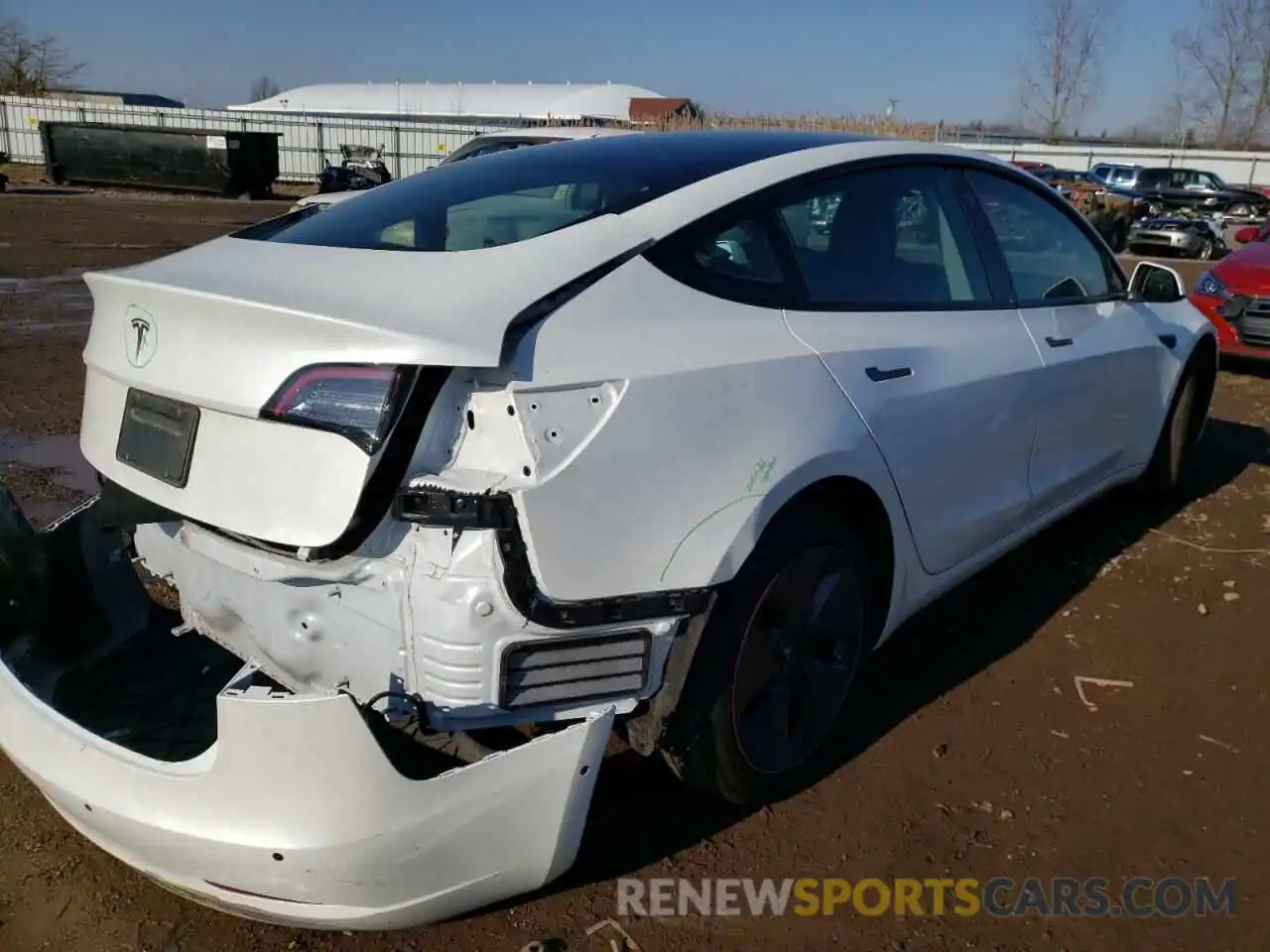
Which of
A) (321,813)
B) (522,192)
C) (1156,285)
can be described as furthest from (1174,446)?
(321,813)

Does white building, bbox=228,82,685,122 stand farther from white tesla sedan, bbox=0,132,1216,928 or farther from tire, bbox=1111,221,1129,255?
white tesla sedan, bbox=0,132,1216,928

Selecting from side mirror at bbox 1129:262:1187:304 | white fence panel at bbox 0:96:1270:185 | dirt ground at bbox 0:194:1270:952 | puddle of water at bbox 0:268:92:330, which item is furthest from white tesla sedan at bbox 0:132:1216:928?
white fence panel at bbox 0:96:1270:185

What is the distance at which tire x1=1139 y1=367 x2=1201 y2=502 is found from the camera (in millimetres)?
4723

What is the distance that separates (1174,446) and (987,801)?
287cm

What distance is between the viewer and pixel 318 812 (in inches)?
70.4

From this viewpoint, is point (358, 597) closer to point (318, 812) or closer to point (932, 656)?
point (318, 812)

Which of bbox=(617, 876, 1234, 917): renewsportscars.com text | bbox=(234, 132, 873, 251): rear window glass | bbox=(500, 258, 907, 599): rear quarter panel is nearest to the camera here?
bbox=(500, 258, 907, 599): rear quarter panel

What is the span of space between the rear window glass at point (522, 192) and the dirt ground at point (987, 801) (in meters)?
1.46

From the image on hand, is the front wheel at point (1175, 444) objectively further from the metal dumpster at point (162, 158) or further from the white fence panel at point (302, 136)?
the white fence panel at point (302, 136)

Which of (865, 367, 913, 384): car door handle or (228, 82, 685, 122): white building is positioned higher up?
(228, 82, 685, 122): white building

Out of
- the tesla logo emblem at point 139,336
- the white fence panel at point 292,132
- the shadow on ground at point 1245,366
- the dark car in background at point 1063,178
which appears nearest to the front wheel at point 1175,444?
the tesla logo emblem at point 139,336

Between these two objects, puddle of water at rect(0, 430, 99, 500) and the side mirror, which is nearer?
the side mirror

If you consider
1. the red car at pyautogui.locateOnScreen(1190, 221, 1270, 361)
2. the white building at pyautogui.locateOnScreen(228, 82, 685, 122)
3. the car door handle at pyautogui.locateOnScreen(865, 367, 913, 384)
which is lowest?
the red car at pyautogui.locateOnScreen(1190, 221, 1270, 361)

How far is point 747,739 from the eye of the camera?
7.98 ft
